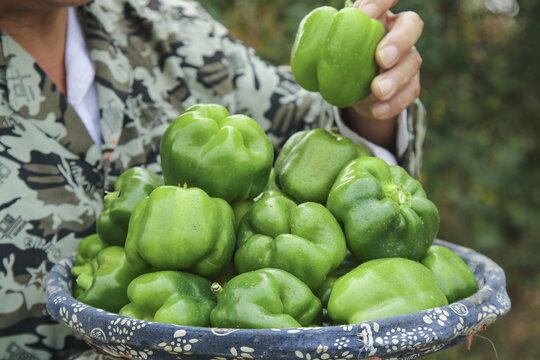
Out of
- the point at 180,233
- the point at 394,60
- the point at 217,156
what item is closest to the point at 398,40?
the point at 394,60

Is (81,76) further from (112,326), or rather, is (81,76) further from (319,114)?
(112,326)

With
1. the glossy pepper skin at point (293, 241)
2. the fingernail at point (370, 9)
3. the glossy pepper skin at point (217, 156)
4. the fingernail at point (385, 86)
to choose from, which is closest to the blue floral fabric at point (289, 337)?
the glossy pepper skin at point (293, 241)

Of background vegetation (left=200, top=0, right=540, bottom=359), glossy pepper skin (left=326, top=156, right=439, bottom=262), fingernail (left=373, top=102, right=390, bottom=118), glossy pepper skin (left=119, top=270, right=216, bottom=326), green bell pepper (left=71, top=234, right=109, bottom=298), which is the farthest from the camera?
background vegetation (left=200, top=0, right=540, bottom=359)

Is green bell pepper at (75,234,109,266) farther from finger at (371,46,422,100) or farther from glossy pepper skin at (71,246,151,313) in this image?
finger at (371,46,422,100)

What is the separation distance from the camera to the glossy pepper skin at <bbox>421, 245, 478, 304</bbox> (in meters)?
0.91

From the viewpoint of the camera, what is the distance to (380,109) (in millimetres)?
1148

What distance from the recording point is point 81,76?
1412 mm

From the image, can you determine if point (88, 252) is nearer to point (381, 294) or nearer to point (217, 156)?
point (217, 156)

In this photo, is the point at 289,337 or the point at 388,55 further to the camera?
the point at 388,55

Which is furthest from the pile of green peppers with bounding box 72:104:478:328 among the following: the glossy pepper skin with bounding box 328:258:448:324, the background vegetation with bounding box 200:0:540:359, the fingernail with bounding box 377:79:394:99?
the background vegetation with bounding box 200:0:540:359

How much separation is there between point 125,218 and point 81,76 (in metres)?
0.57

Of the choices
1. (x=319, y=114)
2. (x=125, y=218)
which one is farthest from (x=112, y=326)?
(x=319, y=114)

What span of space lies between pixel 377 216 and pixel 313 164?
153 mm

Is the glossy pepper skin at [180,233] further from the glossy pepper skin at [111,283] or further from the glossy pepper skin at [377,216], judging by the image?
the glossy pepper skin at [377,216]
